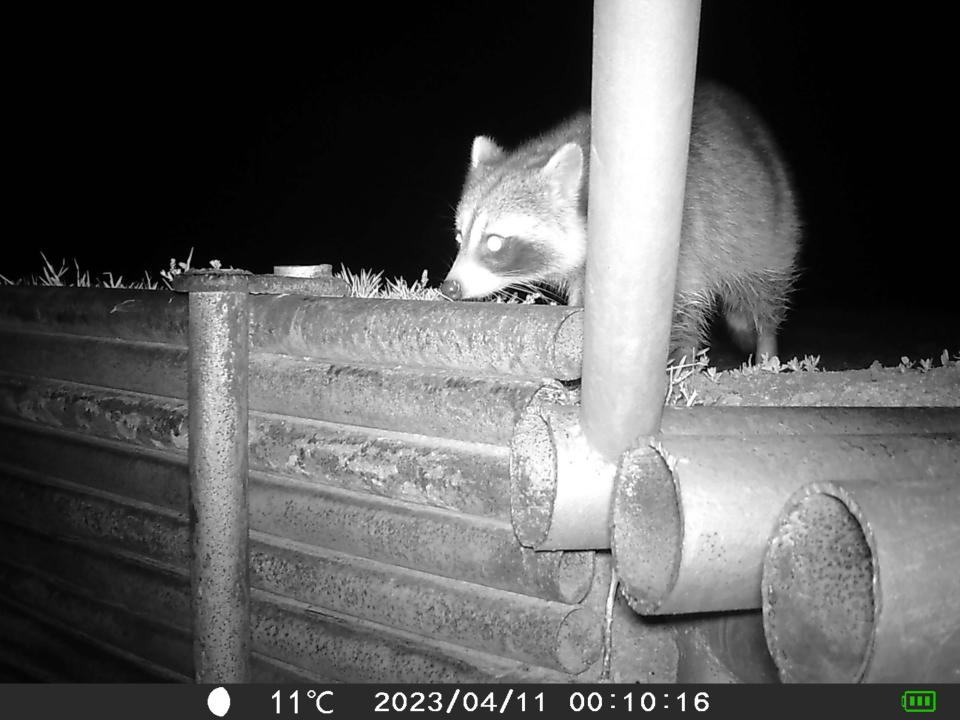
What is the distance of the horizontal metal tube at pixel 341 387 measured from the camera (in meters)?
2.03

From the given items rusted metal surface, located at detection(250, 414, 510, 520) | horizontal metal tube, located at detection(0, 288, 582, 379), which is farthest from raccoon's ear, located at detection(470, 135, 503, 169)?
rusted metal surface, located at detection(250, 414, 510, 520)

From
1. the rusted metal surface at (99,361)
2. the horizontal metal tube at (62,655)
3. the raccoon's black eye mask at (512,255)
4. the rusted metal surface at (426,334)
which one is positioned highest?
the raccoon's black eye mask at (512,255)

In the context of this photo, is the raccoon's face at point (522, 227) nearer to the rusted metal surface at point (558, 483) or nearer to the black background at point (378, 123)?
the rusted metal surface at point (558, 483)

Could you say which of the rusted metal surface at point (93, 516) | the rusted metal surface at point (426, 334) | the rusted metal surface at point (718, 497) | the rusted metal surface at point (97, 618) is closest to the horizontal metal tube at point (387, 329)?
the rusted metal surface at point (426, 334)

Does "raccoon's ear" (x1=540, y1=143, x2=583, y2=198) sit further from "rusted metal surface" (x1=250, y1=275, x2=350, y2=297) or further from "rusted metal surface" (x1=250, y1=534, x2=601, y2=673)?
"rusted metal surface" (x1=250, y1=534, x2=601, y2=673)

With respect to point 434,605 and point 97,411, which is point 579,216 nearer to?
point 434,605

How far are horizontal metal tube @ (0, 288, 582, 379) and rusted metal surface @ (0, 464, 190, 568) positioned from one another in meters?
0.70

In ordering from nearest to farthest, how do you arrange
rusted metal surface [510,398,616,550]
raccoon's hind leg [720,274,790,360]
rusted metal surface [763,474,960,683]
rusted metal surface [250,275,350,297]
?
rusted metal surface [763,474,960,683] < rusted metal surface [510,398,616,550] < rusted metal surface [250,275,350,297] < raccoon's hind leg [720,274,790,360]

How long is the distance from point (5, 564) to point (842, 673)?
12.5ft

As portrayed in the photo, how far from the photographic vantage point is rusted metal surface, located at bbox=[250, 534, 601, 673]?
1.92m

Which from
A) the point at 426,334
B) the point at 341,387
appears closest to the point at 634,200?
the point at 426,334

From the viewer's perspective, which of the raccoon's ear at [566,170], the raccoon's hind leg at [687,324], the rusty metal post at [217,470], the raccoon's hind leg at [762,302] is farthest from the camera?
the raccoon's hind leg at [762,302]

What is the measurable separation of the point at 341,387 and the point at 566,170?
173 centimetres

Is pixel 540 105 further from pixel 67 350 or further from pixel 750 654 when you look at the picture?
pixel 750 654
